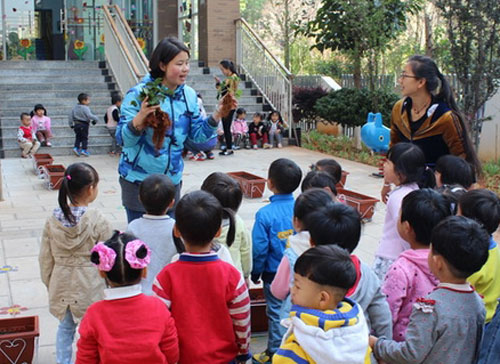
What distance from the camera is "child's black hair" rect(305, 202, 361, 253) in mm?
2637

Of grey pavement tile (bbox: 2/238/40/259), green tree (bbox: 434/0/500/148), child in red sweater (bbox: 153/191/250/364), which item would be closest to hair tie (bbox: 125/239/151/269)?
child in red sweater (bbox: 153/191/250/364)

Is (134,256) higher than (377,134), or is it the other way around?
(377,134)

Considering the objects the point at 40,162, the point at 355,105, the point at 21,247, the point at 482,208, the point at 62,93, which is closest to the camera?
the point at 482,208

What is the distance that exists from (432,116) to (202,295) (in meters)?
2.22

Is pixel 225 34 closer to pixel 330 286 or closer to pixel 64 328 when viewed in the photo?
pixel 64 328

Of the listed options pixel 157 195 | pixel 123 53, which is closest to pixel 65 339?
pixel 157 195

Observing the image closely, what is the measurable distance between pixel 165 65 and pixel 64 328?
5.25 ft

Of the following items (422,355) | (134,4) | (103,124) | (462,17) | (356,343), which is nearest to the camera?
(356,343)

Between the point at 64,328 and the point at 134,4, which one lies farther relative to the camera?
the point at 134,4

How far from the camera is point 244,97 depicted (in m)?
14.9

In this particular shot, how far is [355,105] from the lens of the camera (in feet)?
40.1

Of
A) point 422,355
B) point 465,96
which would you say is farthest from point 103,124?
point 422,355

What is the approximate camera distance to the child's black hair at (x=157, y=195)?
3.28 meters

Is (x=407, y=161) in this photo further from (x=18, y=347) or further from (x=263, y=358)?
(x=18, y=347)
